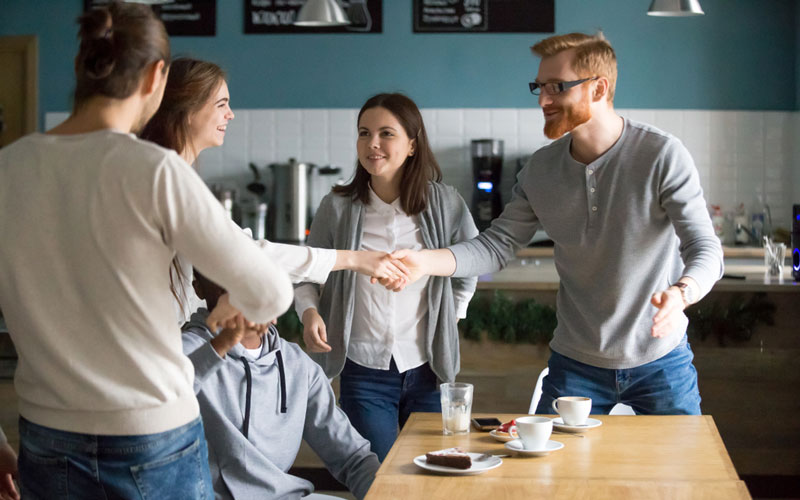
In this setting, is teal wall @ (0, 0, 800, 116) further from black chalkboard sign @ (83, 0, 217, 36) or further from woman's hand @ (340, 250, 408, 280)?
woman's hand @ (340, 250, 408, 280)

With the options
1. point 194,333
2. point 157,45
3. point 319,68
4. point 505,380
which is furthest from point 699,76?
point 157,45

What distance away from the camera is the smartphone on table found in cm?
202

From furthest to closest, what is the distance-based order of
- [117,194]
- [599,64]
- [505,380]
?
1. [505,380]
2. [599,64]
3. [117,194]

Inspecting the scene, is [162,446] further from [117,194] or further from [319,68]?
[319,68]

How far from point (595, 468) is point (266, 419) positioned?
0.74 m

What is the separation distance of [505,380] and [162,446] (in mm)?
2455

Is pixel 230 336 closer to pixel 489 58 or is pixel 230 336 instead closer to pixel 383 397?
pixel 383 397

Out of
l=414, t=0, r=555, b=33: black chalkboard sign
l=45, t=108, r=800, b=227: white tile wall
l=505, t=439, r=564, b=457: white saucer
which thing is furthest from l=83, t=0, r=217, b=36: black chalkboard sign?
l=505, t=439, r=564, b=457: white saucer

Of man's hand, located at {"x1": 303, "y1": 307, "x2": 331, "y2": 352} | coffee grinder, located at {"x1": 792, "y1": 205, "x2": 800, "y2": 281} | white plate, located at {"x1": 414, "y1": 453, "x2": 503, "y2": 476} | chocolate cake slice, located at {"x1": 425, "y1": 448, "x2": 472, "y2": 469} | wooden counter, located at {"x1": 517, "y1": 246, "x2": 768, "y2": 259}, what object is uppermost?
coffee grinder, located at {"x1": 792, "y1": 205, "x2": 800, "y2": 281}

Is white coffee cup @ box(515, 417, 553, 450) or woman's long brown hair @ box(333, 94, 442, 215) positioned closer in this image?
white coffee cup @ box(515, 417, 553, 450)

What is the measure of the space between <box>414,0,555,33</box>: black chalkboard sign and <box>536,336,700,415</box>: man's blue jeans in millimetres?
4123

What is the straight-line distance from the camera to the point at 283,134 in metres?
6.29

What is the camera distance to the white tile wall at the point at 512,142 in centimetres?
614

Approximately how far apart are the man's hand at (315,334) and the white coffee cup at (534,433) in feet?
2.46
